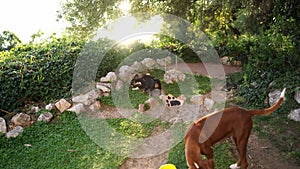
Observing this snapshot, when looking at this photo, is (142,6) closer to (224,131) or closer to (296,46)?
(296,46)

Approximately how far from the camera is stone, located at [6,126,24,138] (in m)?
6.20

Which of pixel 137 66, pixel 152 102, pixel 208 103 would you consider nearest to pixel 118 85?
pixel 152 102

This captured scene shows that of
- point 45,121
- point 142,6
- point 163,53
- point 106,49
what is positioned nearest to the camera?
point 45,121

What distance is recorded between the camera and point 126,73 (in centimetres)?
852

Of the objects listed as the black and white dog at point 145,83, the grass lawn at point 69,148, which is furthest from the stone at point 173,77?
the grass lawn at point 69,148

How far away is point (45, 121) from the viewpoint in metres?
6.67

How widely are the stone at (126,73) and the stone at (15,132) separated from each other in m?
2.90

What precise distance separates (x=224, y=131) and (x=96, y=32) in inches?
269

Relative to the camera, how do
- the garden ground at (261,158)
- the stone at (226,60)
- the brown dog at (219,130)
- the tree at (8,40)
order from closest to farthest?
the brown dog at (219,130), the garden ground at (261,158), the stone at (226,60), the tree at (8,40)

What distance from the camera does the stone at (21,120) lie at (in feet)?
21.6

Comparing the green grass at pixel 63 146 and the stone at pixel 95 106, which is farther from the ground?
the stone at pixel 95 106

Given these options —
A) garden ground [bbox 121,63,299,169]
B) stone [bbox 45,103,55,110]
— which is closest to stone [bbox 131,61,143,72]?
stone [bbox 45,103,55,110]

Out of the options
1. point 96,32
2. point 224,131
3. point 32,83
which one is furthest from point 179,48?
point 224,131

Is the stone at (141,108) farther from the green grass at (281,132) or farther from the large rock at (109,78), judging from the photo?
the green grass at (281,132)
